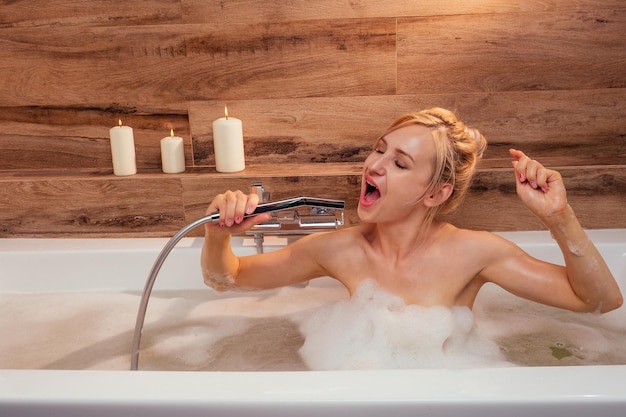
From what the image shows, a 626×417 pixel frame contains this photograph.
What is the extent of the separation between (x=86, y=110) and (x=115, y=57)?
0.20 m

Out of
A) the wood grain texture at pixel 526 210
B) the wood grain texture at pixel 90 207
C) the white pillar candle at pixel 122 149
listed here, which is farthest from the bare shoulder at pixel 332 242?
the white pillar candle at pixel 122 149

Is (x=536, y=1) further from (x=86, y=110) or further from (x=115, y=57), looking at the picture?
(x=86, y=110)

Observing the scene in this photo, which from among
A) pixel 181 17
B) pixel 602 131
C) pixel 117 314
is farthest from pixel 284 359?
pixel 602 131

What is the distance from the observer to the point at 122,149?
7.04 feet

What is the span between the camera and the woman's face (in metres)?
1.52

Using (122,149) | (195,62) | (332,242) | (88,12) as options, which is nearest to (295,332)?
(332,242)

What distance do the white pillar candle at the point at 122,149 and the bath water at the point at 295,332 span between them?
41cm

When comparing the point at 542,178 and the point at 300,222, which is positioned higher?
the point at 542,178

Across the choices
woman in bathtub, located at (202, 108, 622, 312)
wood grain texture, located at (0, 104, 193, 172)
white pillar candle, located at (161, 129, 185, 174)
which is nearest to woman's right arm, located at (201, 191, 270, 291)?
woman in bathtub, located at (202, 108, 622, 312)

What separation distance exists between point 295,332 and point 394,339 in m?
0.30

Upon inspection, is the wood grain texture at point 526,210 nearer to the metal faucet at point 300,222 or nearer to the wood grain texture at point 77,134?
the metal faucet at point 300,222

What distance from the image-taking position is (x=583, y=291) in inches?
56.4

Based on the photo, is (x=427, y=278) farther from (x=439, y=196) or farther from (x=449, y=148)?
(x=449, y=148)

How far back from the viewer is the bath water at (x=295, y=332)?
1.59m
